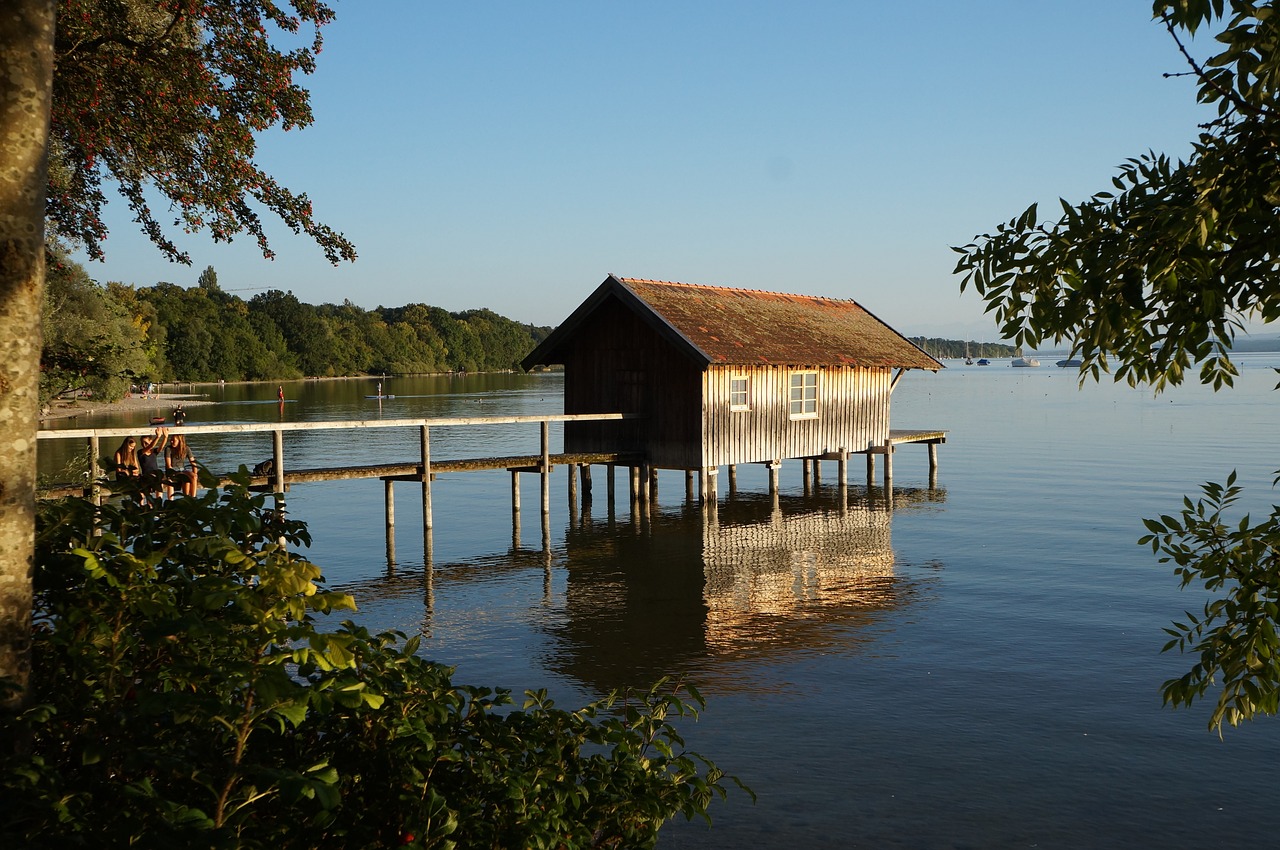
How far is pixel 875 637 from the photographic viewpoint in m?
16.8

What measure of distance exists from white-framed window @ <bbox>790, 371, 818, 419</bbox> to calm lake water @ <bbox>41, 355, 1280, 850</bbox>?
2.79 metres

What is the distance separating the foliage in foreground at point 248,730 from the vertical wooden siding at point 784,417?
2315 cm

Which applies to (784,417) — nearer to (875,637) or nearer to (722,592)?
(722,592)

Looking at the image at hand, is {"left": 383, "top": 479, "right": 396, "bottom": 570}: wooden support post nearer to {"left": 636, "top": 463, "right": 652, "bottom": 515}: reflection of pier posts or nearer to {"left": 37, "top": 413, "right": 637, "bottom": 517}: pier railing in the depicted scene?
{"left": 37, "top": 413, "right": 637, "bottom": 517}: pier railing

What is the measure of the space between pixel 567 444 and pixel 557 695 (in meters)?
17.4

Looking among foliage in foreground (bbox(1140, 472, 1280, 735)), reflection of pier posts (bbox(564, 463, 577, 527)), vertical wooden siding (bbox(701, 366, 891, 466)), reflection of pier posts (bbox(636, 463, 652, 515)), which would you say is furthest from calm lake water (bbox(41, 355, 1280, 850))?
foliage in foreground (bbox(1140, 472, 1280, 735))

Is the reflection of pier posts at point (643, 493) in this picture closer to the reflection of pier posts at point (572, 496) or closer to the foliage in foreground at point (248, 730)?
the reflection of pier posts at point (572, 496)

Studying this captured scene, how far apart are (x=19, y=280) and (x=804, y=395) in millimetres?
28009

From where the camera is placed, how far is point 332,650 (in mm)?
3590

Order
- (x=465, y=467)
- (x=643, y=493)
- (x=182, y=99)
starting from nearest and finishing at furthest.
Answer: (x=182, y=99) → (x=465, y=467) → (x=643, y=493)

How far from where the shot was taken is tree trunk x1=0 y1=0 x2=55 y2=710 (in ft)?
14.1

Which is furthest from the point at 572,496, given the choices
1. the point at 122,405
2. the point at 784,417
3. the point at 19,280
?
the point at 122,405

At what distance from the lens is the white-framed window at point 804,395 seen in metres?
31.1

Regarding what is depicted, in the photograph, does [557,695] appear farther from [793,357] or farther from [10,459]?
[793,357]
